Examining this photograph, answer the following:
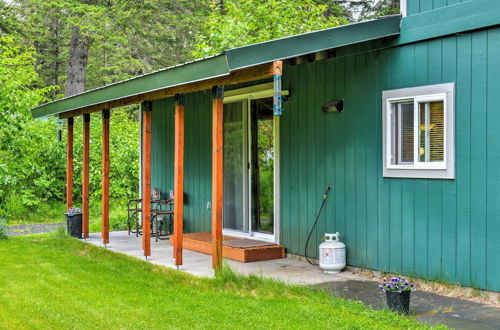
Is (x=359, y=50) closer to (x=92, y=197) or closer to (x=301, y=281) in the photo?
(x=301, y=281)

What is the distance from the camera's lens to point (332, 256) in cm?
628

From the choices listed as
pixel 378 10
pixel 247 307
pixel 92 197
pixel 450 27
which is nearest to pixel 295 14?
pixel 378 10

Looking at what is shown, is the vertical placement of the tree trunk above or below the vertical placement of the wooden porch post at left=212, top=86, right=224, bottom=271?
above

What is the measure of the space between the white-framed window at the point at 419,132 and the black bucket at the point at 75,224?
5151 mm

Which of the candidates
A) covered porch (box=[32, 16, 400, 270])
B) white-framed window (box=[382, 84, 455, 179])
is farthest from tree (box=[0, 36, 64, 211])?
white-framed window (box=[382, 84, 455, 179])

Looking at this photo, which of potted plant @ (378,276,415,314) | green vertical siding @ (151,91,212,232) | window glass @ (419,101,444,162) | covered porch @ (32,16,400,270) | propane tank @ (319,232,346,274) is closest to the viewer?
potted plant @ (378,276,415,314)

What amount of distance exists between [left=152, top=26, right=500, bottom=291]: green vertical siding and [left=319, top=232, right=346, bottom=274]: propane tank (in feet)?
0.54

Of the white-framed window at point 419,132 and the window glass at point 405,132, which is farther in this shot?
the window glass at point 405,132

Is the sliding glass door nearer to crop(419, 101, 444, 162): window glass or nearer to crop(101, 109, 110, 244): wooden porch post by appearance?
crop(101, 109, 110, 244): wooden porch post

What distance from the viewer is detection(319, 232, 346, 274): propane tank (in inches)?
247

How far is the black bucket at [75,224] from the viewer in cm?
924

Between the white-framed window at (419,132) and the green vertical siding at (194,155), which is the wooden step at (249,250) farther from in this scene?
the white-framed window at (419,132)

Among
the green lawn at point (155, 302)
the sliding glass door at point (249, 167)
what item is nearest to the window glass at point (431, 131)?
the green lawn at point (155, 302)

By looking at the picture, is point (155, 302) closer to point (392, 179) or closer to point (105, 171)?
point (392, 179)
